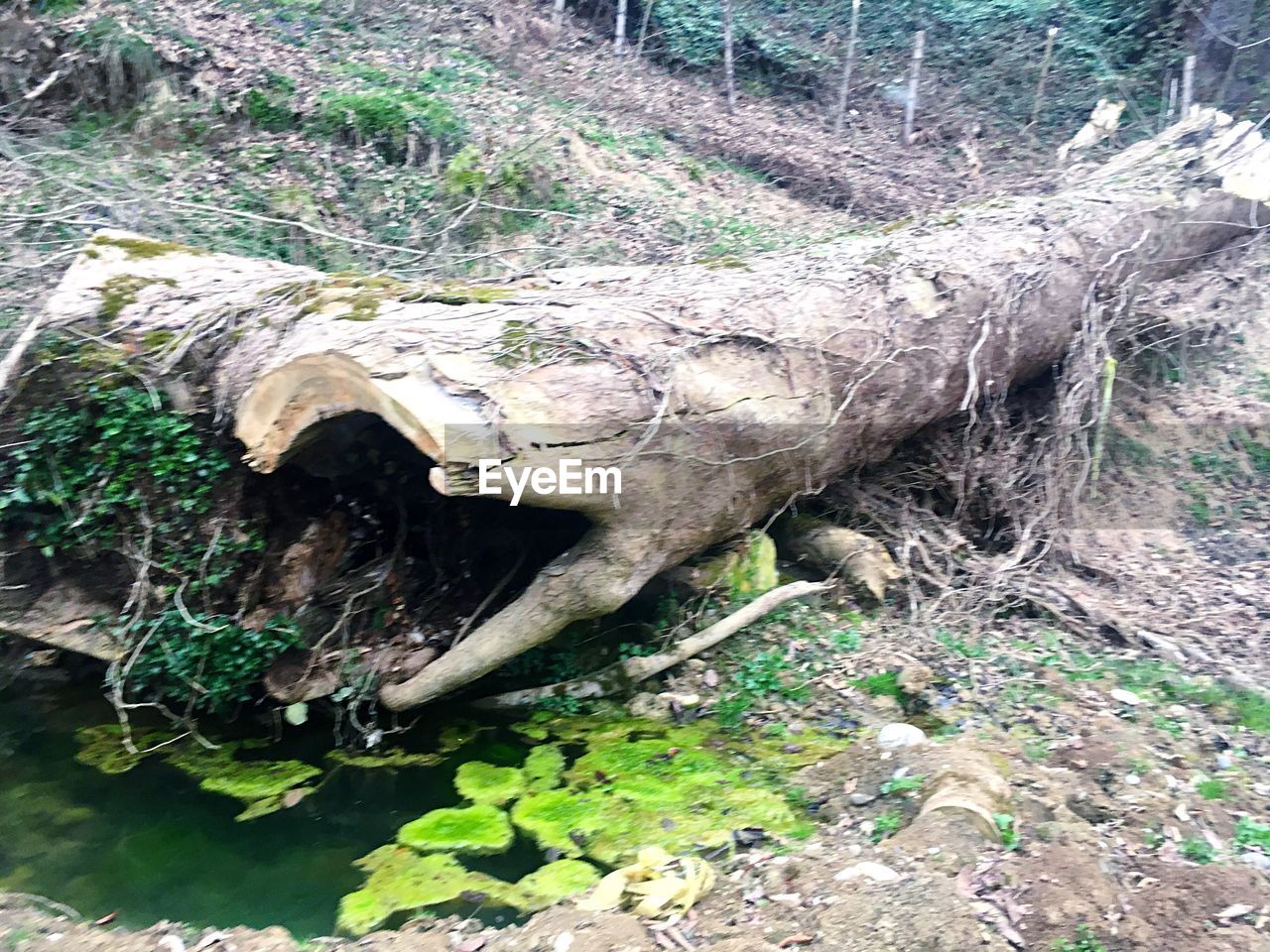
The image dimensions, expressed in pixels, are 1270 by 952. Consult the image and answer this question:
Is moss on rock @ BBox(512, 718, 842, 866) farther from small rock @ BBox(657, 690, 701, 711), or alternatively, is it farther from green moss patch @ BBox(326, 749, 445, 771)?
green moss patch @ BBox(326, 749, 445, 771)

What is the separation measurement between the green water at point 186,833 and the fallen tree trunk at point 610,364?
520 mm

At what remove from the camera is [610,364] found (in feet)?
12.6

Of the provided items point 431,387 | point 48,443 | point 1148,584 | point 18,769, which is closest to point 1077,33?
Result: point 1148,584

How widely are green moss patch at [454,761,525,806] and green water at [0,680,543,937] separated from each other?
58 millimetres

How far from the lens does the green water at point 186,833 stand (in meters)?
3.26

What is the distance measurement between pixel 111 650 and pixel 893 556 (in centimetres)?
441

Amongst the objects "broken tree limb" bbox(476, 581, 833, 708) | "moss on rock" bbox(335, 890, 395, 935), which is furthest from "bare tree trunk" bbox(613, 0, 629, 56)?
"moss on rock" bbox(335, 890, 395, 935)

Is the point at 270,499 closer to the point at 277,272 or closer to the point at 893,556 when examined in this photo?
the point at 277,272

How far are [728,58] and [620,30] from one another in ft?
5.12

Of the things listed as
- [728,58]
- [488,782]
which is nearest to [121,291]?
[488,782]

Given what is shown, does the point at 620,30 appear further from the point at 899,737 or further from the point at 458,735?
the point at 899,737

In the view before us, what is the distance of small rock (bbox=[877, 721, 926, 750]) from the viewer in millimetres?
3912

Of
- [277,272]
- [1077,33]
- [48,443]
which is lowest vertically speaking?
[48,443]

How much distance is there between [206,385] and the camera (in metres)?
4.14
